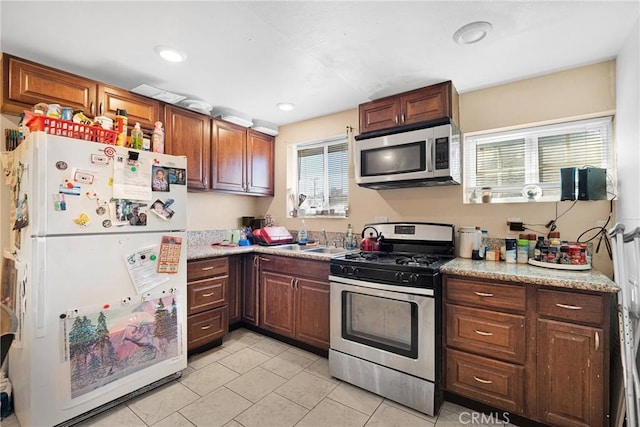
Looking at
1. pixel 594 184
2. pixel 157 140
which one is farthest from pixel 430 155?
pixel 157 140

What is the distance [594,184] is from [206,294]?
9.84 ft

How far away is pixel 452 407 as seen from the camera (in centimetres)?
196

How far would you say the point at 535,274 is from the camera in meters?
1.76

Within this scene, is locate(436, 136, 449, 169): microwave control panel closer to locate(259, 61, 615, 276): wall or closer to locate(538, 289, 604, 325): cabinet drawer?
locate(259, 61, 615, 276): wall

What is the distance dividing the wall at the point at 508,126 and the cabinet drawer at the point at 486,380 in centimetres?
99

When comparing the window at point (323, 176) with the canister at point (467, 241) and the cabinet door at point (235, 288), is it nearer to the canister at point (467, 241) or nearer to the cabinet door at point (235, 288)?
the cabinet door at point (235, 288)

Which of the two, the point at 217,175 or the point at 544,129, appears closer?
the point at 544,129

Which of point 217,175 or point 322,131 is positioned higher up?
point 322,131

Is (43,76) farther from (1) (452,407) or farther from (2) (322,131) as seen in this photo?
(1) (452,407)

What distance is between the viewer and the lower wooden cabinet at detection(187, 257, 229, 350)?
2.53 metres

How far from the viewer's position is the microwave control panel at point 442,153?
7.40 ft

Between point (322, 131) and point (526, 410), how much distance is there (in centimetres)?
291

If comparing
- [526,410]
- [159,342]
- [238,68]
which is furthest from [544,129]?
[159,342]

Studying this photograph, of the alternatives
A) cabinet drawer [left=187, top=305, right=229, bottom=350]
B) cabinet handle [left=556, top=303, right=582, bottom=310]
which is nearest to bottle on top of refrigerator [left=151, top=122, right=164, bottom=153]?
cabinet drawer [left=187, top=305, right=229, bottom=350]
